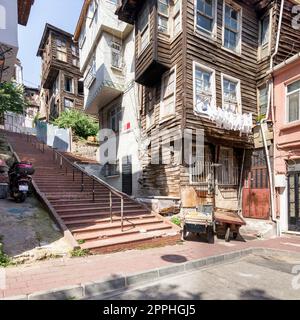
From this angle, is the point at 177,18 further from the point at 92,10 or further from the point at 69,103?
the point at 69,103

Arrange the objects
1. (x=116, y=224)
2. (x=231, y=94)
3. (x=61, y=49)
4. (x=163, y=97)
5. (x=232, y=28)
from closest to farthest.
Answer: (x=116, y=224)
(x=163, y=97)
(x=231, y=94)
(x=232, y=28)
(x=61, y=49)

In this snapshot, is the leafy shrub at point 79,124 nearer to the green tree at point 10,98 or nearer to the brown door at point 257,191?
the green tree at point 10,98

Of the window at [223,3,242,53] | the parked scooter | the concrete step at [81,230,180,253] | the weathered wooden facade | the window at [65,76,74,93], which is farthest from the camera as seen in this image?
the window at [65,76,74,93]

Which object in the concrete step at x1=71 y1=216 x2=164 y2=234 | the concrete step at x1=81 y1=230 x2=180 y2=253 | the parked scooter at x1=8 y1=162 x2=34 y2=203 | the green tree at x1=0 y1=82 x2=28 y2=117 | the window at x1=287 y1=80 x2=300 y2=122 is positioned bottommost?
the concrete step at x1=81 y1=230 x2=180 y2=253

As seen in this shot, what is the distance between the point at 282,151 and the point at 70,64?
26174 millimetres

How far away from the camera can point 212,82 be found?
37.1 ft

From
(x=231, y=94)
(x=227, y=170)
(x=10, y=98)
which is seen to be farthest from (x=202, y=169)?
(x=10, y=98)

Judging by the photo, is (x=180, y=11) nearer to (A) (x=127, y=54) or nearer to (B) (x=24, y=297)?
(A) (x=127, y=54)

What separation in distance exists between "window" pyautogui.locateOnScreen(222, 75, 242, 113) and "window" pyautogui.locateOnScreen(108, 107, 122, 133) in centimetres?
657

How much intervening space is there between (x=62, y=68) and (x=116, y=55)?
1623 centimetres

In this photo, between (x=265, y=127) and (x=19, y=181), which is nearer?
(x=19, y=181)

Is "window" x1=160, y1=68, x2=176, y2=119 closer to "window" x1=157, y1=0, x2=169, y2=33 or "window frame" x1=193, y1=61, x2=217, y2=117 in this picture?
"window frame" x1=193, y1=61, x2=217, y2=117

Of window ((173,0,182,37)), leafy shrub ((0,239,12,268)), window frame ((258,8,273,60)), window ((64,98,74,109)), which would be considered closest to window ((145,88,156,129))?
window ((173,0,182,37))

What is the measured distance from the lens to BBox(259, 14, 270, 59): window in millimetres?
12789
